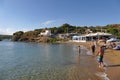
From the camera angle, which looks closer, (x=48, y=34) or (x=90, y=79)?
(x=90, y=79)

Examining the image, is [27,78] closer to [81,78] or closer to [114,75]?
[81,78]

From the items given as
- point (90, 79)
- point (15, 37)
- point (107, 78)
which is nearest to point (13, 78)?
point (90, 79)

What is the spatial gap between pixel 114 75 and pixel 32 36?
408 feet

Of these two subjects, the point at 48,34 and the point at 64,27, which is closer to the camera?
the point at 48,34

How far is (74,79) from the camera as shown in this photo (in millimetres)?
13086

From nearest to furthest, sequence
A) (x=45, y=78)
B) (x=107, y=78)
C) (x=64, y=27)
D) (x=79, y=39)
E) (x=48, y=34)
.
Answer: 1. (x=107, y=78)
2. (x=45, y=78)
3. (x=79, y=39)
4. (x=48, y=34)
5. (x=64, y=27)

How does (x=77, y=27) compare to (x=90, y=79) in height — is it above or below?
above

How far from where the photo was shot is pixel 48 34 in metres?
120

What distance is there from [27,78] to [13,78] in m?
1.16

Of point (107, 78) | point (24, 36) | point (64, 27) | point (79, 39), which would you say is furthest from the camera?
point (24, 36)

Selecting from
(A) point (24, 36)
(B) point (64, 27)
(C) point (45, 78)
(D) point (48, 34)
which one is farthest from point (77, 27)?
(C) point (45, 78)

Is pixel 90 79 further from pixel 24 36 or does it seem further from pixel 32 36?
pixel 24 36

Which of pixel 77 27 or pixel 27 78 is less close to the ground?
pixel 77 27

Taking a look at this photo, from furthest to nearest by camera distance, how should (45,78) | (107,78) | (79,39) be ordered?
(79,39)
(45,78)
(107,78)
